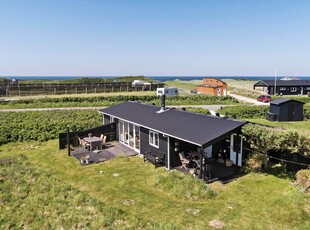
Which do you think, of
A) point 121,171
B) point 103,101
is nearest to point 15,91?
point 103,101

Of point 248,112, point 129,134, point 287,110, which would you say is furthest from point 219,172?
point 248,112

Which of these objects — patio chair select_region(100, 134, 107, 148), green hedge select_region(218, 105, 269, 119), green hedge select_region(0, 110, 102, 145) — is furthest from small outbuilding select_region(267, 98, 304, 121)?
patio chair select_region(100, 134, 107, 148)

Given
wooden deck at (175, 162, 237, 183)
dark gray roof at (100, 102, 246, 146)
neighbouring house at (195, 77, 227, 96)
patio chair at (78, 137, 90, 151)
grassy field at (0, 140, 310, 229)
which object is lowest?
grassy field at (0, 140, 310, 229)

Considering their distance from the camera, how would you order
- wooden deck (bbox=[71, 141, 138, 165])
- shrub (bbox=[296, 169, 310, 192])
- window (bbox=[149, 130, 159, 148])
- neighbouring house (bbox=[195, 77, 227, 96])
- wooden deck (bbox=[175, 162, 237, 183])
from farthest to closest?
neighbouring house (bbox=[195, 77, 227, 96]) → wooden deck (bbox=[71, 141, 138, 165]) → window (bbox=[149, 130, 159, 148]) → wooden deck (bbox=[175, 162, 237, 183]) → shrub (bbox=[296, 169, 310, 192])

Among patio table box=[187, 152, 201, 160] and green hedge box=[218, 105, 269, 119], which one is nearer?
patio table box=[187, 152, 201, 160]

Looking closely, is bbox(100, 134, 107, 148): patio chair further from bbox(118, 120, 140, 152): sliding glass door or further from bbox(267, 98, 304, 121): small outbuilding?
bbox(267, 98, 304, 121): small outbuilding

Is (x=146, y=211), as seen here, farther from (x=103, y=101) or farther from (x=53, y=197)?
(x=103, y=101)
